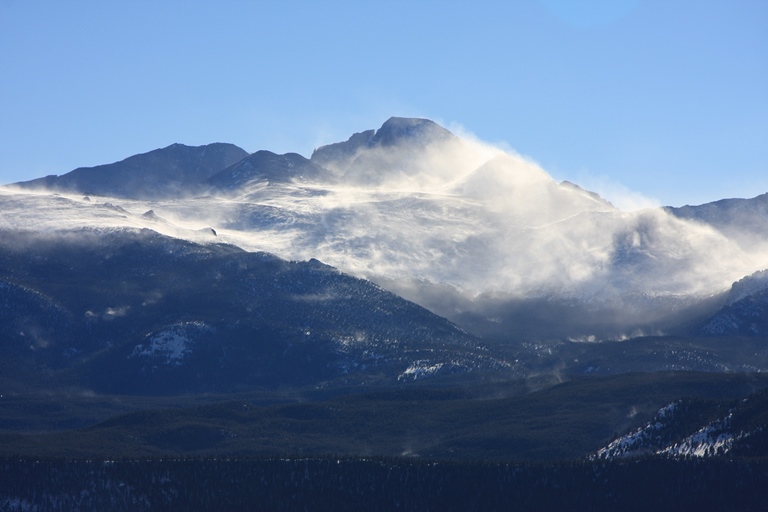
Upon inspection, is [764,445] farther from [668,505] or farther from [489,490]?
[489,490]

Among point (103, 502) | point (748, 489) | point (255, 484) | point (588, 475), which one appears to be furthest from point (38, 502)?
point (748, 489)

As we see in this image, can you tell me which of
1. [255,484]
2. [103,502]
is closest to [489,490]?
[255,484]

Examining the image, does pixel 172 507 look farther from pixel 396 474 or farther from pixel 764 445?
pixel 764 445

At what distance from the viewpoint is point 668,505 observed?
181m

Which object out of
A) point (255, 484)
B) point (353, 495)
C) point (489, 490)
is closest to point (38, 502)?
point (255, 484)

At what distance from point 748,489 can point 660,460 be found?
572 inches

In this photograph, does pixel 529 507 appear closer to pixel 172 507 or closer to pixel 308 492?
pixel 308 492

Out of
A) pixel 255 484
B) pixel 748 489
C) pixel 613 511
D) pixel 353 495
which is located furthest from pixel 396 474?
pixel 748 489

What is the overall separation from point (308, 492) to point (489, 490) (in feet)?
81.8

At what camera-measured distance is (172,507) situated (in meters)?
196

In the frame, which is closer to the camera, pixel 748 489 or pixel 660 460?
pixel 748 489

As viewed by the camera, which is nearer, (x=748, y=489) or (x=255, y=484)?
(x=748, y=489)

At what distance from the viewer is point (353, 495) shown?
639 feet

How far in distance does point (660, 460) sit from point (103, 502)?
76277 millimetres
